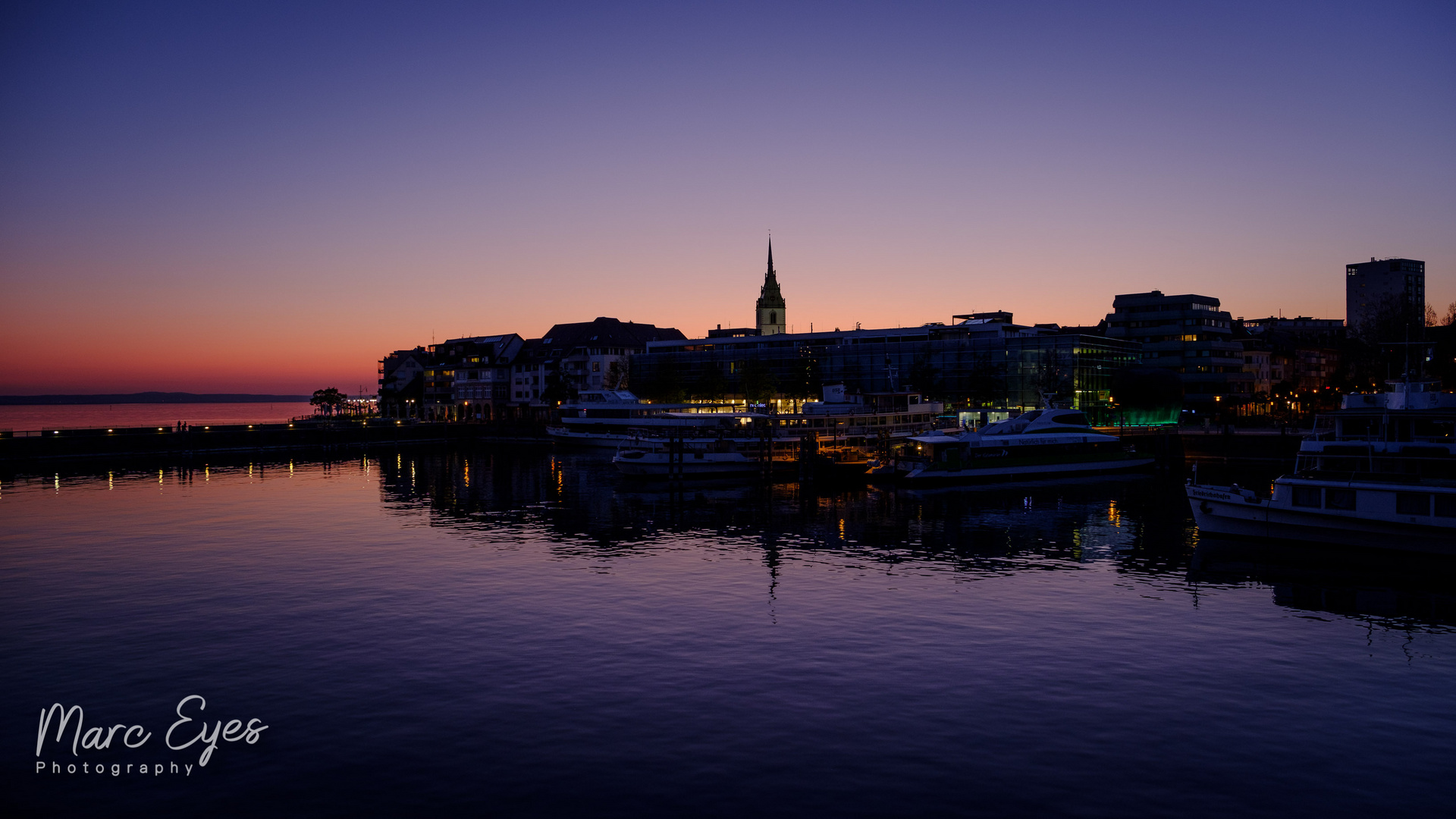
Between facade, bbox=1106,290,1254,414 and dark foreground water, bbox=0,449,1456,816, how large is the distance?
13768 centimetres

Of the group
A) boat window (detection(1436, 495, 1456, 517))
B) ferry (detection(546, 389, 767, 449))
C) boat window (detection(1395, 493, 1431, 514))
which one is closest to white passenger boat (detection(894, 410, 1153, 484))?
boat window (detection(1395, 493, 1431, 514))

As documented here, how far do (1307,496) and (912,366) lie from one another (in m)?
110

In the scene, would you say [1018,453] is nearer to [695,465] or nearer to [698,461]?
[698,461]

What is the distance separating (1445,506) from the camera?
45.9 metres

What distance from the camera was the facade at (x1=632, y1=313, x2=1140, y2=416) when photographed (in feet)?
481

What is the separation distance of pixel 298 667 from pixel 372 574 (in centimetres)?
1537

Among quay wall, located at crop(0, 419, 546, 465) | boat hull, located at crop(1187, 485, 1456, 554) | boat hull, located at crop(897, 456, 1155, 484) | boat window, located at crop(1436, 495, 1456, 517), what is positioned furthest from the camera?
quay wall, located at crop(0, 419, 546, 465)

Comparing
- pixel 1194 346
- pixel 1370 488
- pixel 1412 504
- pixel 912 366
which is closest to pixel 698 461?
pixel 1370 488

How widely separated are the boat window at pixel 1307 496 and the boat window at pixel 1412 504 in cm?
337

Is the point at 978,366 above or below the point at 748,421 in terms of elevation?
above

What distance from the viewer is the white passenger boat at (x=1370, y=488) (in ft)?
152

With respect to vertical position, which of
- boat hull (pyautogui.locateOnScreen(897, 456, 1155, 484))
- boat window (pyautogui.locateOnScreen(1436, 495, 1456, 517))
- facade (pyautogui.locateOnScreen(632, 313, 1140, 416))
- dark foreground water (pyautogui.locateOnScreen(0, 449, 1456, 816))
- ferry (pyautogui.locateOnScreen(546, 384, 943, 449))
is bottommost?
dark foreground water (pyautogui.locateOnScreen(0, 449, 1456, 816))

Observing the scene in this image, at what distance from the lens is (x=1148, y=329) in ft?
591

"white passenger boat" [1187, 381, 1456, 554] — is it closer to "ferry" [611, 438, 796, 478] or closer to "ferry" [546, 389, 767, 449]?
"ferry" [611, 438, 796, 478]
